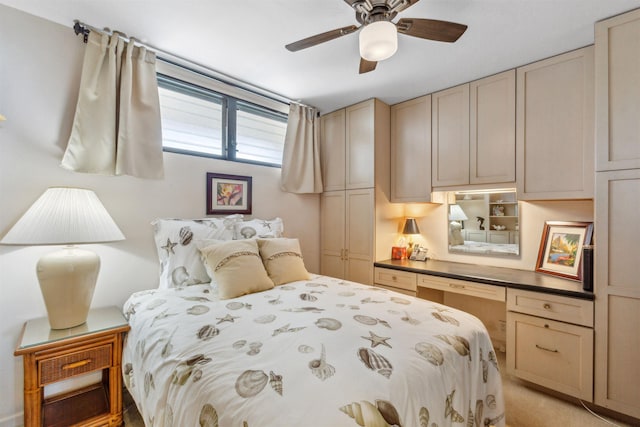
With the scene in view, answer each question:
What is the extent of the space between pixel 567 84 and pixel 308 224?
2.65 meters

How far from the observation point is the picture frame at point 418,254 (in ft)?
9.89

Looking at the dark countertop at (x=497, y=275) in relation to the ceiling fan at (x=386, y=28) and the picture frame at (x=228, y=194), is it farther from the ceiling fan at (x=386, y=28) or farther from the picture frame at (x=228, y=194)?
the ceiling fan at (x=386, y=28)

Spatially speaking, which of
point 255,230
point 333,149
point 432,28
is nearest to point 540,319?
point 432,28

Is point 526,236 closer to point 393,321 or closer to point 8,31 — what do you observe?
point 393,321

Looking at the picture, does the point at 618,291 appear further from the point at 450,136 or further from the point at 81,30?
the point at 81,30

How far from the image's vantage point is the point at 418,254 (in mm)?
3053

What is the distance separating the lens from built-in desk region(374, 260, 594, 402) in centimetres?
183

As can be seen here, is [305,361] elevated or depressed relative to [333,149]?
depressed

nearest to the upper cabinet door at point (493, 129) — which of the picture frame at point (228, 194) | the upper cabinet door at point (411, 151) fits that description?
the upper cabinet door at point (411, 151)

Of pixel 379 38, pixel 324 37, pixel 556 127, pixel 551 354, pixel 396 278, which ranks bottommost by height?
pixel 551 354

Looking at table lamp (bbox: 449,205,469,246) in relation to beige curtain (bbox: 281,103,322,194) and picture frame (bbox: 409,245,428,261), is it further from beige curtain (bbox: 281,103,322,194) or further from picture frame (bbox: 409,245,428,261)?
beige curtain (bbox: 281,103,322,194)

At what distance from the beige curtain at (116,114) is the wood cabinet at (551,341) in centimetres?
298

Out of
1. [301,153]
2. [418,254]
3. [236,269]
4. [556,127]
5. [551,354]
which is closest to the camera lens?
[236,269]

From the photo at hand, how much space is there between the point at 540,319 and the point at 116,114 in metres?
3.42
